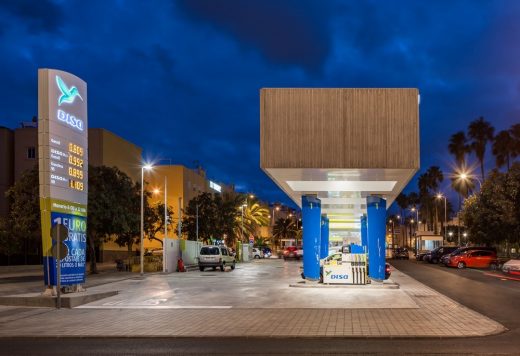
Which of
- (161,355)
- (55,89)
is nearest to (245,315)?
(161,355)

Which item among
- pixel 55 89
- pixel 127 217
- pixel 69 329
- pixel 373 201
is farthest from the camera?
pixel 127 217

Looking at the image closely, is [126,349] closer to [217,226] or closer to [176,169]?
[217,226]

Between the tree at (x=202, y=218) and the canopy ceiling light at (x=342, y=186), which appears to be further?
the tree at (x=202, y=218)

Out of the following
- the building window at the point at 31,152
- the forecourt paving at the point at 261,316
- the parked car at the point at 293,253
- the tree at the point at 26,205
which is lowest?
the parked car at the point at 293,253

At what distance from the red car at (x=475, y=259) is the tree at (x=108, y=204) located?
2508cm

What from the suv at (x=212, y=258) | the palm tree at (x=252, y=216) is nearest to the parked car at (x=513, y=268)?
the suv at (x=212, y=258)

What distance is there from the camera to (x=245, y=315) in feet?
54.0

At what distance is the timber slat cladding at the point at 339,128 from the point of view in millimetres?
18578

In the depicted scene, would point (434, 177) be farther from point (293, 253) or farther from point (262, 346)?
point (262, 346)

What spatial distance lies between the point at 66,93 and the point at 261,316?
34.6ft

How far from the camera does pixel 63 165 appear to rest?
20.7 metres

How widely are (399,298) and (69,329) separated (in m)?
11.3

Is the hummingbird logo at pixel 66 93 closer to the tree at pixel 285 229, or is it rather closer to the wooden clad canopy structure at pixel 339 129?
the wooden clad canopy structure at pixel 339 129

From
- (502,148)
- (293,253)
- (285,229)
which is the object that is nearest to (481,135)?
(502,148)
